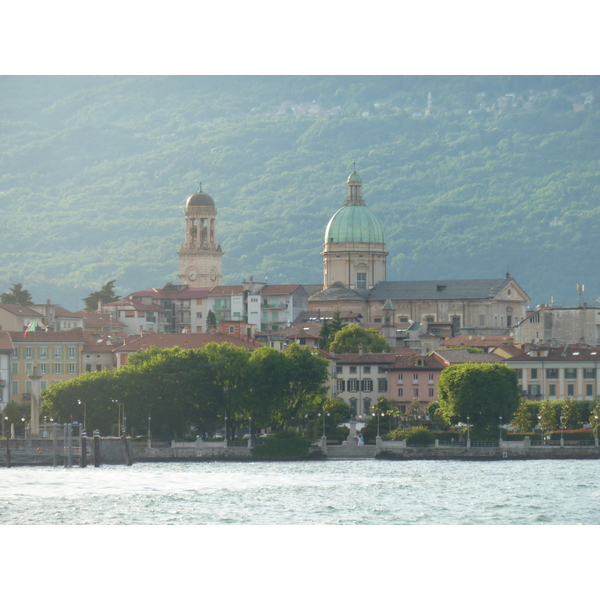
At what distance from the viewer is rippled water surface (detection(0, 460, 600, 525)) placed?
41.3 m

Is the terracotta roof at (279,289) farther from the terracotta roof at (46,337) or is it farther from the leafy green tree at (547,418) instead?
the leafy green tree at (547,418)

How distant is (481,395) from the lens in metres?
70.2

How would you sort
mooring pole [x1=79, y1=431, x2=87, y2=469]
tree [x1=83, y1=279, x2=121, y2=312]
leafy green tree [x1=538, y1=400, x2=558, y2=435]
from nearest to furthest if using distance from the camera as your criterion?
1. mooring pole [x1=79, y1=431, x2=87, y2=469]
2. leafy green tree [x1=538, y1=400, x2=558, y2=435]
3. tree [x1=83, y1=279, x2=121, y2=312]

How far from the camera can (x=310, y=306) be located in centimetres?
14150

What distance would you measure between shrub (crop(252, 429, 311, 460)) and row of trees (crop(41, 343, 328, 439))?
279cm

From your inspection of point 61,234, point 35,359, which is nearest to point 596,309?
point 35,359

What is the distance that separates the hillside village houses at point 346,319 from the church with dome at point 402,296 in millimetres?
96

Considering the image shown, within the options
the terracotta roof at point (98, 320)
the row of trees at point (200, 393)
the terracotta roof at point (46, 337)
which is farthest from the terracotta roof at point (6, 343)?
the terracotta roof at point (98, 320)

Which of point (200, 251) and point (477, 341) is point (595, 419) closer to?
point (477, 341)

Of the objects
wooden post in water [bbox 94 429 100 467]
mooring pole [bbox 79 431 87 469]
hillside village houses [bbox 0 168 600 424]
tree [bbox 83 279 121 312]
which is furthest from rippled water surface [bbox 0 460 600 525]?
tree [bbox 83 279 121 312]

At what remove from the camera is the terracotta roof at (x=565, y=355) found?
8244 centimetres

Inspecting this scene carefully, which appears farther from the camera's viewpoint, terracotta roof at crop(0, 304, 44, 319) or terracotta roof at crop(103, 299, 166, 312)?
terracotta roof at crop(103, 299, 166, 312)

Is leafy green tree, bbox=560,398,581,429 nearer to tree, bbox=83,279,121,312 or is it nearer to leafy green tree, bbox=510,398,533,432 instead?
leafy green tree, bbox=510,398,533,432

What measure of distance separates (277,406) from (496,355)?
23743 mm
